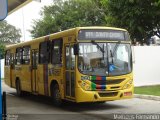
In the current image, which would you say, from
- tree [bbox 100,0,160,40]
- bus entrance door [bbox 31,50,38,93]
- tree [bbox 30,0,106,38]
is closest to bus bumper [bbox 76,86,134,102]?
bus entrance door [bbox 31,50,38,93]

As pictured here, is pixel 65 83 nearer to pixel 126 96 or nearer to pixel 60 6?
pixel 126 96

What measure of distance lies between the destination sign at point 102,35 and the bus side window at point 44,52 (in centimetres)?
268

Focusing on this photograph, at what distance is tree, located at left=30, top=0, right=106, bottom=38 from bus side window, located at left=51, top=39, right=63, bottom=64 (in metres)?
35.9

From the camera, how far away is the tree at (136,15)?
24328 millimetres

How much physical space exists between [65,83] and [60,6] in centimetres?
4582

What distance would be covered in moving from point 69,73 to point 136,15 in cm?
1180

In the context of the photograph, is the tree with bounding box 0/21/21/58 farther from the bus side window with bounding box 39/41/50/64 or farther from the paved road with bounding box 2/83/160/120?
the paved road with bounding box 2/83/160/120

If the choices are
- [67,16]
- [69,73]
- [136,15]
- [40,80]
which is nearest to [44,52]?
[40,80]

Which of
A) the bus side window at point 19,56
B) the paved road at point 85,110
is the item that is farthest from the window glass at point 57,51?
the bus side window at point 19,56

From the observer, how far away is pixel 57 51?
606 inches

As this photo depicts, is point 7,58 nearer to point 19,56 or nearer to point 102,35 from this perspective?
point 19,56

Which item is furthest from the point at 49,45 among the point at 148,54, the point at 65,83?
the point at 148,54

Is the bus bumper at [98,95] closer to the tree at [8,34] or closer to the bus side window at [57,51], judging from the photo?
the bus side window at [57,51]

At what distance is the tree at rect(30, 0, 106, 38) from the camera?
53438 millimetres
